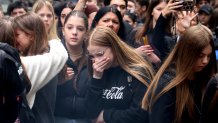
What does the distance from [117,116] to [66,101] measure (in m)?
0.77

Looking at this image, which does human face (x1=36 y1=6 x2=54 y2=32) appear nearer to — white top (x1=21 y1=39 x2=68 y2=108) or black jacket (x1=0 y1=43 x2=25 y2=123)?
white top (x1=21 y1=39 x2=68 y2=108)

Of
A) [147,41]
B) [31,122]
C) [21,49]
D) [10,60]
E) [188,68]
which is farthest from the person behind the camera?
[147,41]

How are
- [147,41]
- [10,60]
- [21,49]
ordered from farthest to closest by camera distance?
[147,41], [21,49], [10,60]

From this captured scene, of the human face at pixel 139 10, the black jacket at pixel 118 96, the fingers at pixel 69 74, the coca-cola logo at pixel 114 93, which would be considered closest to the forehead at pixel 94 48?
the black jacket at pixel 118 96

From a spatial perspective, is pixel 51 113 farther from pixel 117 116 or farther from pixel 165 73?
pixel 165 73

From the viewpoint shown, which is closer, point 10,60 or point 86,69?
point 10,60

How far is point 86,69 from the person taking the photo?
5.43m

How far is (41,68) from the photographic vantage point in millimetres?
4621

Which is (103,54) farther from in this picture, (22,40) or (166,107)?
(166,107)

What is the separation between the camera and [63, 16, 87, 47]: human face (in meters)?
5.80

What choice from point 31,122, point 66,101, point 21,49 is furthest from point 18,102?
point 66,101

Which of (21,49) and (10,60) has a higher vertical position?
(10,60)

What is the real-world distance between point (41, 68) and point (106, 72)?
61cm

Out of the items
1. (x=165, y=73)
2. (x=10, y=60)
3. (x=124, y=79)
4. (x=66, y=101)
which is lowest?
(x=66, y=101)
